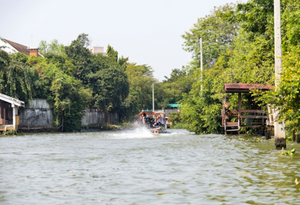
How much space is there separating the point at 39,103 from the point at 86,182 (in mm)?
41101

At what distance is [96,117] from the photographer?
64.8 m

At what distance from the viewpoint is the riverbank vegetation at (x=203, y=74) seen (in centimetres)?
2381

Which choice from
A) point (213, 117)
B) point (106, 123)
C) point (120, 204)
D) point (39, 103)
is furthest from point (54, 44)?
point (120, 204)

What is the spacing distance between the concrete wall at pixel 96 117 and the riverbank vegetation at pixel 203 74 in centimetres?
106

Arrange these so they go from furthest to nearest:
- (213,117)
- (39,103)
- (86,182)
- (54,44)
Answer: (54,44)
(39,103)
(213,117)
(86,182)

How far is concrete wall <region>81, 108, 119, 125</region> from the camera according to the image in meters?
61.7

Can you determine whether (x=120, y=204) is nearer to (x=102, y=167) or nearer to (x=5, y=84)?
(x=102, y=167)

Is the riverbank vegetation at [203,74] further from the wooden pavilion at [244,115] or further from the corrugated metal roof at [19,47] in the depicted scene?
the corrugated metal roof at [19,47]

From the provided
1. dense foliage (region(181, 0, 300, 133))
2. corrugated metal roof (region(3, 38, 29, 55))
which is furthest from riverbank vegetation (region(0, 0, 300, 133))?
corrugated metal roof (region(3, 38, 29, 55))

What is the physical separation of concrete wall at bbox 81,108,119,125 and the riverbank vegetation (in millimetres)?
1057

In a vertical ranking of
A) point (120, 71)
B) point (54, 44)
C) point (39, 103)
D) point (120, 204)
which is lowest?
point (120, 204)

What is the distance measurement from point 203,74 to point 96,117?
2671 centimetres

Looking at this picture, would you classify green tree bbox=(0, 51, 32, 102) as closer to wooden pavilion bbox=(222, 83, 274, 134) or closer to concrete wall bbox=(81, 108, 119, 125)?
concrete wall bbox=(81, 108, 119, 125)

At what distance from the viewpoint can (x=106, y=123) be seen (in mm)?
64812
